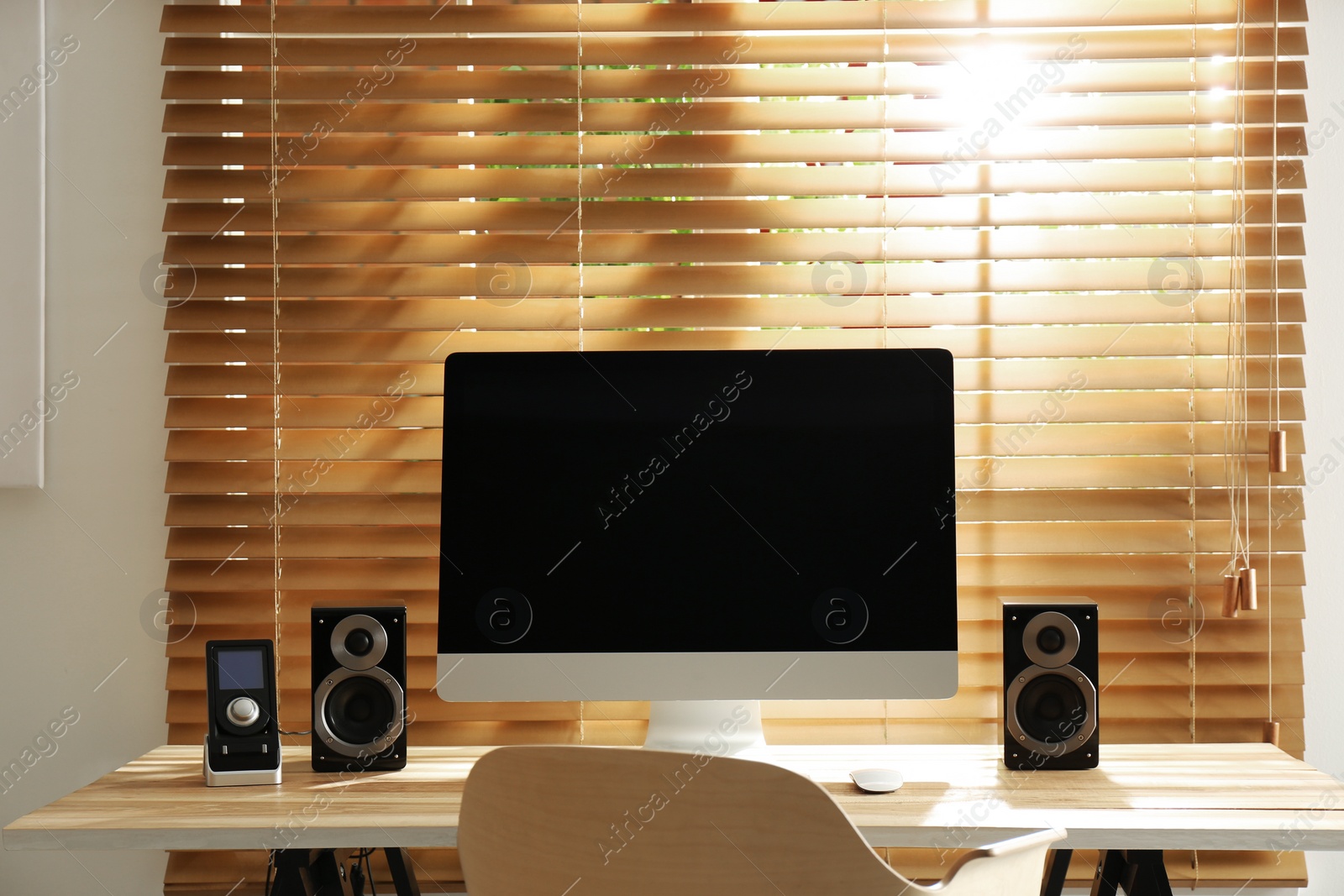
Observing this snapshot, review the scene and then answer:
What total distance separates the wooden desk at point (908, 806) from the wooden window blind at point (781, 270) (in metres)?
0.29

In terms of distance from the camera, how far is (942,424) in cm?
153

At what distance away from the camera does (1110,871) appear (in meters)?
1.40

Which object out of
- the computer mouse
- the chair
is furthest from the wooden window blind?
the chair

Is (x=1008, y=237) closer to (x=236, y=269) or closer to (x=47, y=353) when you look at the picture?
(x=236, y=269)

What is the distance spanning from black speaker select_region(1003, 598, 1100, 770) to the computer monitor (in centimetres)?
11

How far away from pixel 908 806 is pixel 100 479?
161 cm

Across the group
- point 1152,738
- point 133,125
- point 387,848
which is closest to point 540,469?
point 387,848

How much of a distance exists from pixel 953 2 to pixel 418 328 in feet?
4.02

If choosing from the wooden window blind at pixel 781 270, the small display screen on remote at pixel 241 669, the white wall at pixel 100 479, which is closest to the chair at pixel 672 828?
the small display screen on remote at pixel 241 669

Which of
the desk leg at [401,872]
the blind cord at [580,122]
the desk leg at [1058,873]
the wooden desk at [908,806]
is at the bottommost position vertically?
the desk leg at [1058,873]

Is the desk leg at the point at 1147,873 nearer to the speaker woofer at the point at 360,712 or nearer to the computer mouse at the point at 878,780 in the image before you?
the computer mouse at the point at 878,780

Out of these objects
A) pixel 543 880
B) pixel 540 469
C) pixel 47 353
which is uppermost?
pixel 47 353

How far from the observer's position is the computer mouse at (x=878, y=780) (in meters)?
1.37

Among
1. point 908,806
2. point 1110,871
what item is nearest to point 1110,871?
point 1110,871
